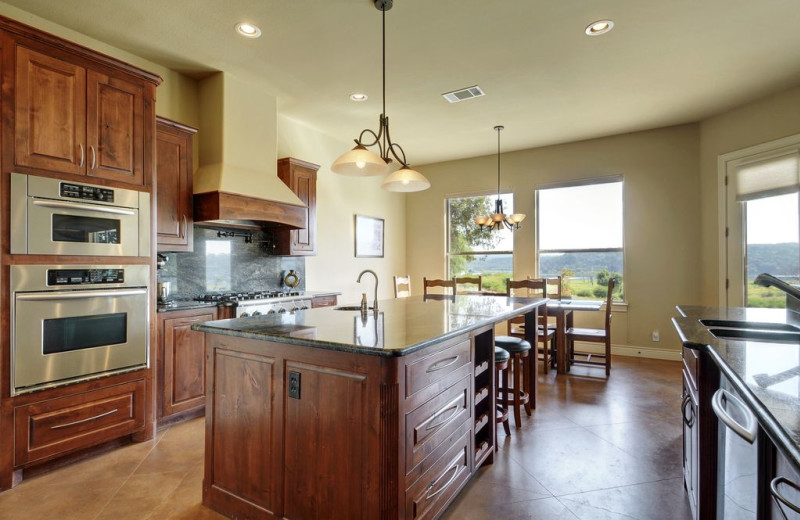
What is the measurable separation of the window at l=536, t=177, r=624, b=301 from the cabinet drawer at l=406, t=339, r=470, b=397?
422cm

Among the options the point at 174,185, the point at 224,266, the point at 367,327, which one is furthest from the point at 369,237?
the point at 367,327

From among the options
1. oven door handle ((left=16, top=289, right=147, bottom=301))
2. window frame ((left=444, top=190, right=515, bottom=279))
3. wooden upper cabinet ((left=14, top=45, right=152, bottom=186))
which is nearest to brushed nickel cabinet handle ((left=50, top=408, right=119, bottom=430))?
oven door handle ((left=16, top=289, right=147, bottom=301))

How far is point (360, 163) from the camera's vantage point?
248cm

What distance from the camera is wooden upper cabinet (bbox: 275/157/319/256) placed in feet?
14.6

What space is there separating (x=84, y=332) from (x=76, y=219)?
0.70 metres

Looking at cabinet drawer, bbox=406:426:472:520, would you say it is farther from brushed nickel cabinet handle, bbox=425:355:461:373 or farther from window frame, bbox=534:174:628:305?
window frame, bbox=534:174:628:305

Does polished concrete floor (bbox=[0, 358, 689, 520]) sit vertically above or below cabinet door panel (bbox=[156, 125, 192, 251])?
below

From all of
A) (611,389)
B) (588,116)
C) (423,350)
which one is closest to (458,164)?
(588,116)

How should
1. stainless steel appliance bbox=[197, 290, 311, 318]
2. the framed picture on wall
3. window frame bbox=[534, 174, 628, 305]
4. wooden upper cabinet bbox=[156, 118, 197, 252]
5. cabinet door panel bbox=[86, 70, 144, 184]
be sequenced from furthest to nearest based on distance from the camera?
the framed picture on wall, window frame bbox=[534, 174, 628, 305], stainless steel appliance bbox=[197, 290, 311, 318], wooden upper cabinet bbox=[156, 118, 197, 252], cabinet door panel bbox=[86, 70, 144, 184]

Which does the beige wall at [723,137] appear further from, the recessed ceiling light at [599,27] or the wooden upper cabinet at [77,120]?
the wooden upper cabinet at [77,120]

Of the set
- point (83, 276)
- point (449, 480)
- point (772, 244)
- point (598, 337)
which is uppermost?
point (772, 244)

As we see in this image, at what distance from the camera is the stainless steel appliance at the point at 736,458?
106 centimetres

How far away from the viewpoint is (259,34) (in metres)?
3.01

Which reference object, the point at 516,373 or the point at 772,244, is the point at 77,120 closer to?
the point at 516,373
